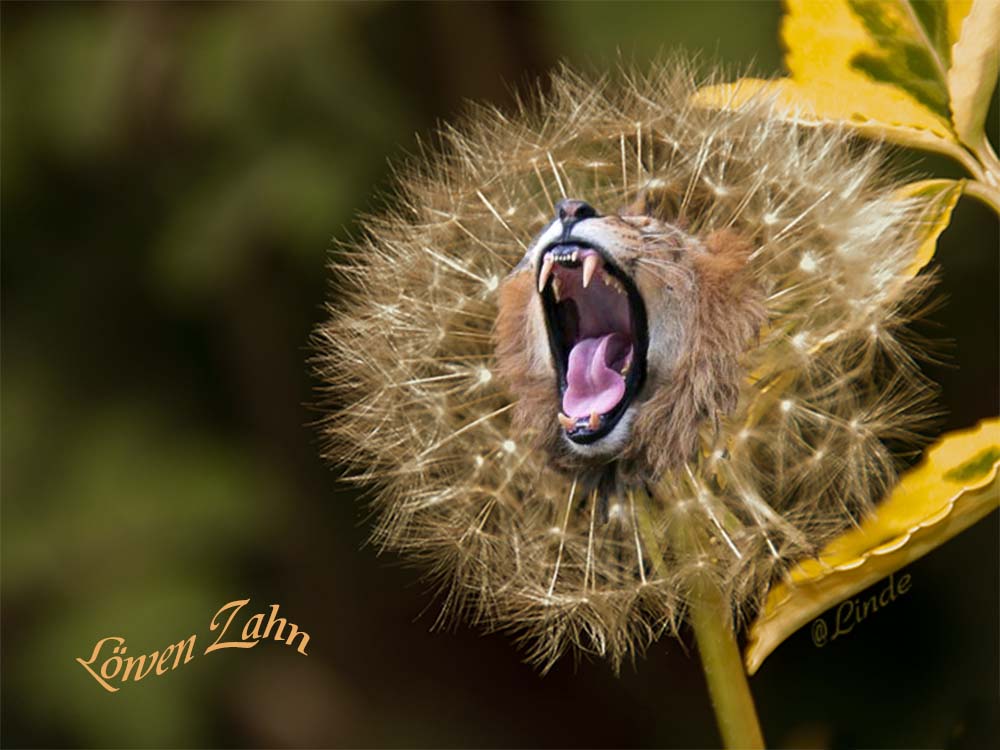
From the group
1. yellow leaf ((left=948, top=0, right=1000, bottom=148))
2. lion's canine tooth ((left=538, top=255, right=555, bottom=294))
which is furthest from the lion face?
yellow leaf ((left=948, top=0, right=1000, bottom=148))

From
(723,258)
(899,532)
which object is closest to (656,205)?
(723,258)

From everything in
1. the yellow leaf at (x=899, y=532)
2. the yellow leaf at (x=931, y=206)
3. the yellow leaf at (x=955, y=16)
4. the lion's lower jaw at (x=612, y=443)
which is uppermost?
the yellow leaf at (x=955, y=16)

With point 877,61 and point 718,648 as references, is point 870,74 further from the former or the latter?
point 718,648

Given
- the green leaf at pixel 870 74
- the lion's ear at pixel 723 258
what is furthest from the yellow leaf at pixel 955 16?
the lion's ear at pixel 723 258

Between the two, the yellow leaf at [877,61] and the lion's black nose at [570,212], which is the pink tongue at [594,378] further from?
the yellow leaf at [877,61]

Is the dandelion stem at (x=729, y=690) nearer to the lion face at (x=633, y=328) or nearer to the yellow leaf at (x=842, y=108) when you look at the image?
the lion face at (x=633, y=328)

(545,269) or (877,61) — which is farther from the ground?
(877,61)

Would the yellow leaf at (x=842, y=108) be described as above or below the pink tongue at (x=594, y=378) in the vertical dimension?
above
